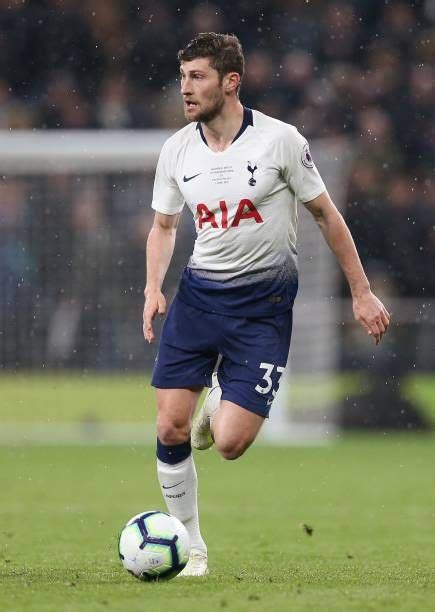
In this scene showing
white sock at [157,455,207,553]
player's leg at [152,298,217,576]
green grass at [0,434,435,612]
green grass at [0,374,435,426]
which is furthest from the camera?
green grass at [0,374,435,426]

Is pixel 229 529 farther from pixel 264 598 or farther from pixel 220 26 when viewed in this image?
pixel 220 26

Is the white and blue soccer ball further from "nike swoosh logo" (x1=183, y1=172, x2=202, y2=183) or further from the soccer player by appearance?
"nike swoosh logo" (x1=183, y1=172, x2=202, y2=183)

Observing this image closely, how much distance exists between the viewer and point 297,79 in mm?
17500

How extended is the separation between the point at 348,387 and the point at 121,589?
8.93 metres

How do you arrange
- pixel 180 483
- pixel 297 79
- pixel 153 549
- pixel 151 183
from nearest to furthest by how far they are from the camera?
pixel 153 549, pixel 180 483, pixel 151 183, pixel 297 79

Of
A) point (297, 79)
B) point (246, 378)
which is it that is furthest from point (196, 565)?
point (297, 79)

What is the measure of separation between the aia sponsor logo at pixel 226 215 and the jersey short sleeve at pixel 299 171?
20cm

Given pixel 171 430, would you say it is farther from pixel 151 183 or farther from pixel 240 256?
pixel 151 183

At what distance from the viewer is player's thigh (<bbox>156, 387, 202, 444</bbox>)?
19.2 ft

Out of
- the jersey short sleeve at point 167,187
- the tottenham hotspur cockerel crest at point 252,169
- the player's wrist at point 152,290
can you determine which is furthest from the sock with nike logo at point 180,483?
the tottenham hotspur cockerel crest at point 252,169

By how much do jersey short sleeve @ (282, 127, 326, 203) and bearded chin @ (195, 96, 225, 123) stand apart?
30 cm

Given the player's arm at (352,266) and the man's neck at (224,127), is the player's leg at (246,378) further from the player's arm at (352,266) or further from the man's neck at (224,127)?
the man's neck at (224,127)

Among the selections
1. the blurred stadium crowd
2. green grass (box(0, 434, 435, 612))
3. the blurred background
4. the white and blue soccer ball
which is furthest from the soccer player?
the blurred stadium crowd

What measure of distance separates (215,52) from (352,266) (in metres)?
1.09
